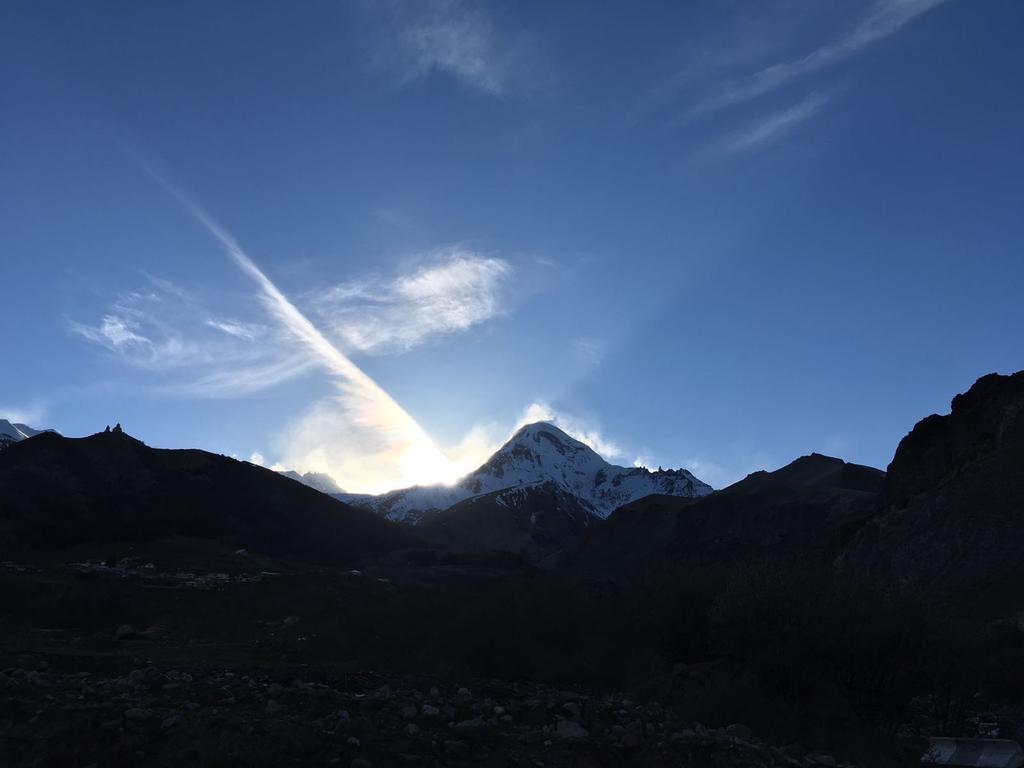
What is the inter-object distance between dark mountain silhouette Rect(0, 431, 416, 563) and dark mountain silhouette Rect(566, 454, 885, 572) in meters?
53.0

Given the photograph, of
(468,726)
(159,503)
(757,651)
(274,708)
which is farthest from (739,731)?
(159,503)

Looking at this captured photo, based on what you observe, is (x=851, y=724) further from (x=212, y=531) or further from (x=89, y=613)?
(x=212, y=531)

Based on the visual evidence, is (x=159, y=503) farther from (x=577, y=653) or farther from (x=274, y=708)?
(x=274, y=708)

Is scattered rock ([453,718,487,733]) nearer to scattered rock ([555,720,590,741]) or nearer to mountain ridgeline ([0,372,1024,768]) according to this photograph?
mountain ridgeline ([0,372,1024,768])

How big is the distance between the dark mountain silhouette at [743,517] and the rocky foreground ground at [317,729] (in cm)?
9088

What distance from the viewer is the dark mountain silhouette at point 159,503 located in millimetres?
94688

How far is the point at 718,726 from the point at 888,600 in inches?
325

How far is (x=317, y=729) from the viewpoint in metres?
14.2

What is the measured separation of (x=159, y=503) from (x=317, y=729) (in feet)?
356

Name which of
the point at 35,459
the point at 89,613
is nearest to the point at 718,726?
the point at 89,613

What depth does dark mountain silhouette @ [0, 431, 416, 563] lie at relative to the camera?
94688 mm

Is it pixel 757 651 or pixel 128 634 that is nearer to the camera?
pixel 757 651

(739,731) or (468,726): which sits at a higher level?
(468,726)

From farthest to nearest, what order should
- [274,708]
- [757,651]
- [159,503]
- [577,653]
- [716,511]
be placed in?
1. [716,511]
2. [159,503]
3. [577,653]
4. [757,651]
5. [274,708]
